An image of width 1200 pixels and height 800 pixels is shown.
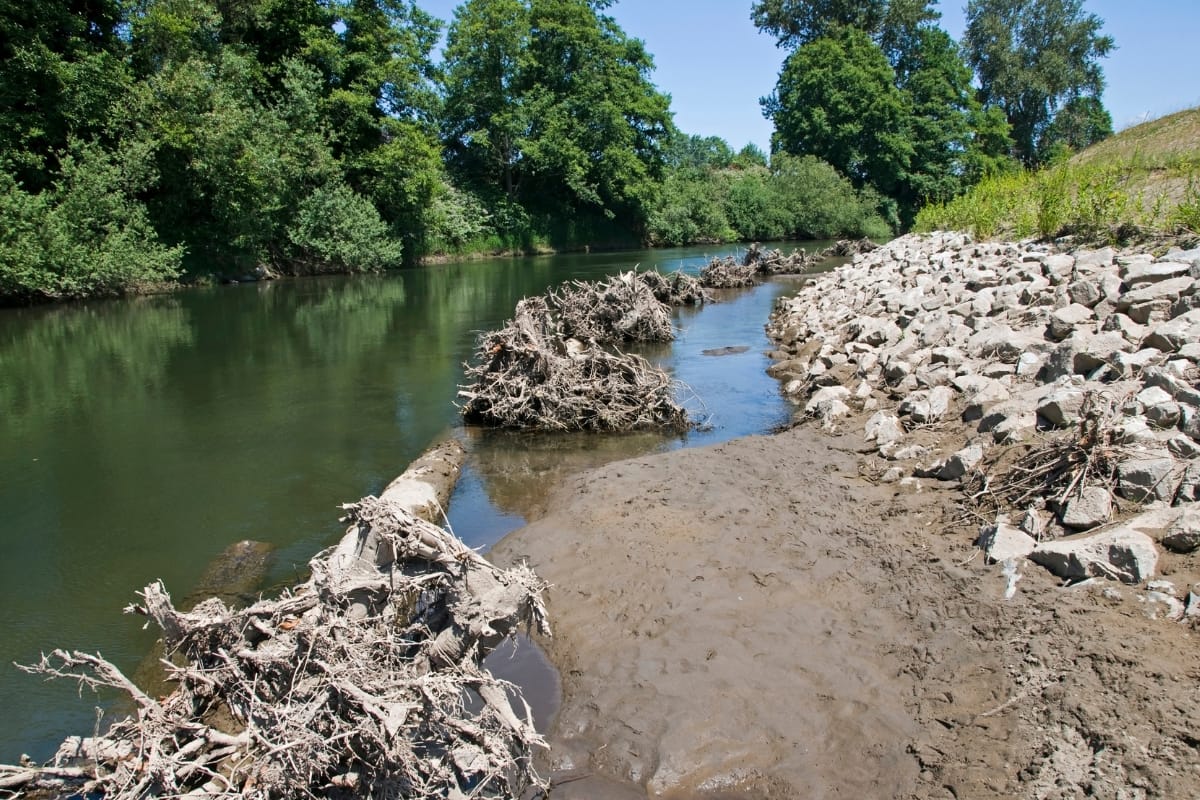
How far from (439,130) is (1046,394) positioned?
145 ft

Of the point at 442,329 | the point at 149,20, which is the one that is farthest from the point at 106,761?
the point at 149,20

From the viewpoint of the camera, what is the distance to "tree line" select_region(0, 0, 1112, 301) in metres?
27.0

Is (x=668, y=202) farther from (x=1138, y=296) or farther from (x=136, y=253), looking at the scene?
(x=1138, y=296)

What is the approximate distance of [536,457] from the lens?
9.89 m

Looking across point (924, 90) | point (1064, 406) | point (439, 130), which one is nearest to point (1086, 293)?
point (1064, 406)

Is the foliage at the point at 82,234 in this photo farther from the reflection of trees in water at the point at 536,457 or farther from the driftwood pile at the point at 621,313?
the reflection of trees in water at the point at 536,457

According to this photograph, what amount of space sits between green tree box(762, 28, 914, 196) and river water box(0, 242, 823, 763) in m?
45.6

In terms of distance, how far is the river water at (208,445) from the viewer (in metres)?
6.59

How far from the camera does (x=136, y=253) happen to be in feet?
89.3

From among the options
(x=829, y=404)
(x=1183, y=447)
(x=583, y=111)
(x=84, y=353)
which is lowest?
(x=84, y=353)

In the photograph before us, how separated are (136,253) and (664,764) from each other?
29.0m

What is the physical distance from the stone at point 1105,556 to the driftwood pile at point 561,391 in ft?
20.3

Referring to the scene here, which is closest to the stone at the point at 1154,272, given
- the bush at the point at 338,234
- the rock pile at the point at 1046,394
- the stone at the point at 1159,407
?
the rock pile at the point at 1046,394

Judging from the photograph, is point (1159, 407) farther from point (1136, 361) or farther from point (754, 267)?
point (754, 267)
